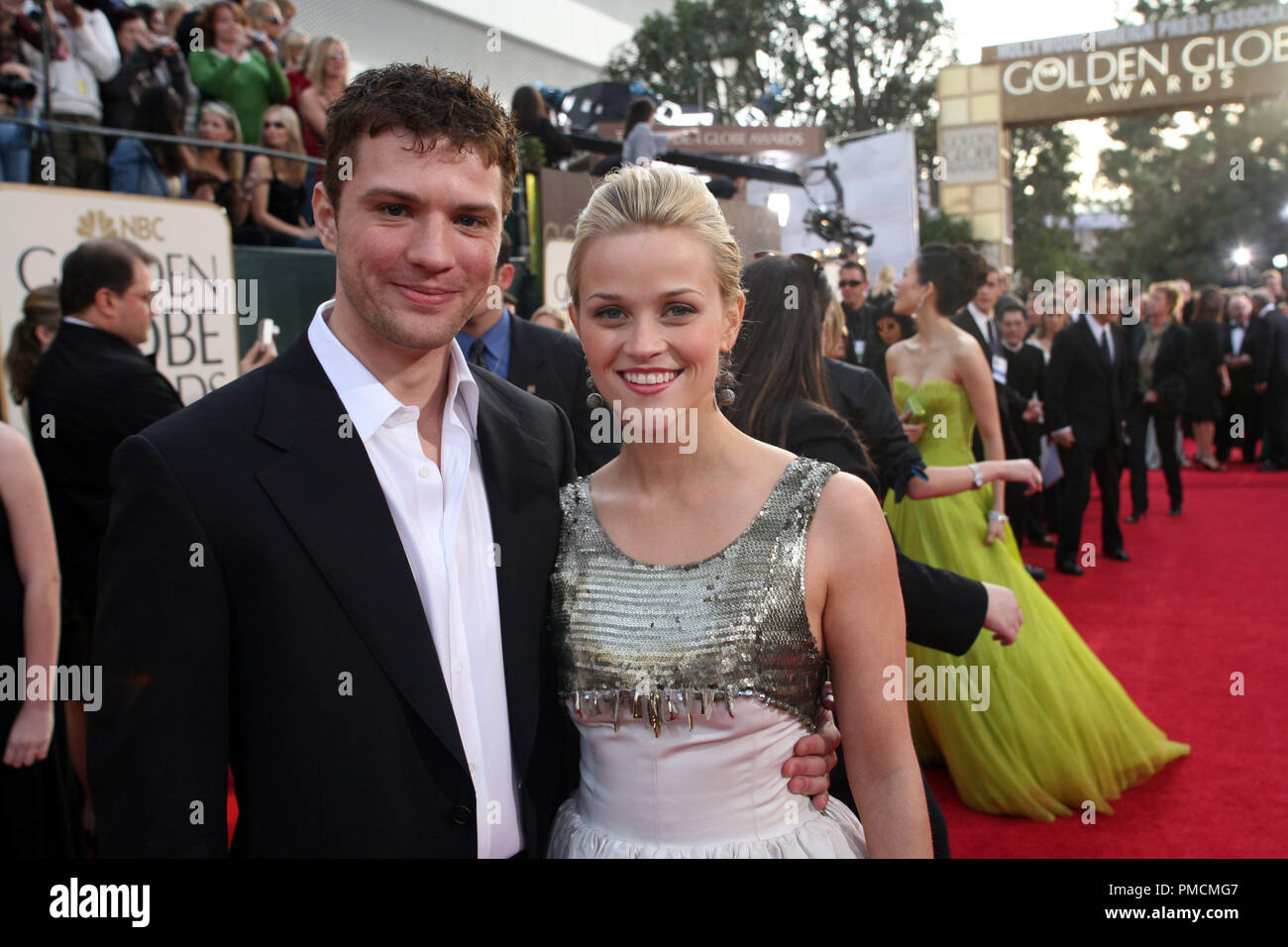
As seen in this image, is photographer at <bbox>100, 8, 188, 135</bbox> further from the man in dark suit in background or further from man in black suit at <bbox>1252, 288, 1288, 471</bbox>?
man in black suit at <bbox>1252, 288, 1288, 471</bbox>

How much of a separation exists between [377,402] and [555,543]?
42 cm

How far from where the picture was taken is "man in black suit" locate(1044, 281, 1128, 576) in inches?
282

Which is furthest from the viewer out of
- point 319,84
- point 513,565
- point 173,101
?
point 319,84

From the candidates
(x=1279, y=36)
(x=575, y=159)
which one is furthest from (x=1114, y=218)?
(x=575, y=159)

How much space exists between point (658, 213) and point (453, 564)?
0.67 metres

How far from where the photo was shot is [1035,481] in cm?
350

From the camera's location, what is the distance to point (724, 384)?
1.98 metres

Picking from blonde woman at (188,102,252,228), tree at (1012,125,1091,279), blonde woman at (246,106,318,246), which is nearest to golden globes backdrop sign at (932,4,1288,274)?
tree at (1012,125,1091,279)

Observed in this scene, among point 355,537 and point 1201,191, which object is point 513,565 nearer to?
point 355,537

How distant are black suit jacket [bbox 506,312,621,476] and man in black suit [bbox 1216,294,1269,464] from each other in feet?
34.2

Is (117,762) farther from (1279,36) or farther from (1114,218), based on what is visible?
(1114,218)

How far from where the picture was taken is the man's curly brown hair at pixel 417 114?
1.55 m

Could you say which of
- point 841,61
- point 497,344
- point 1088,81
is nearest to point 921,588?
point 497,344
